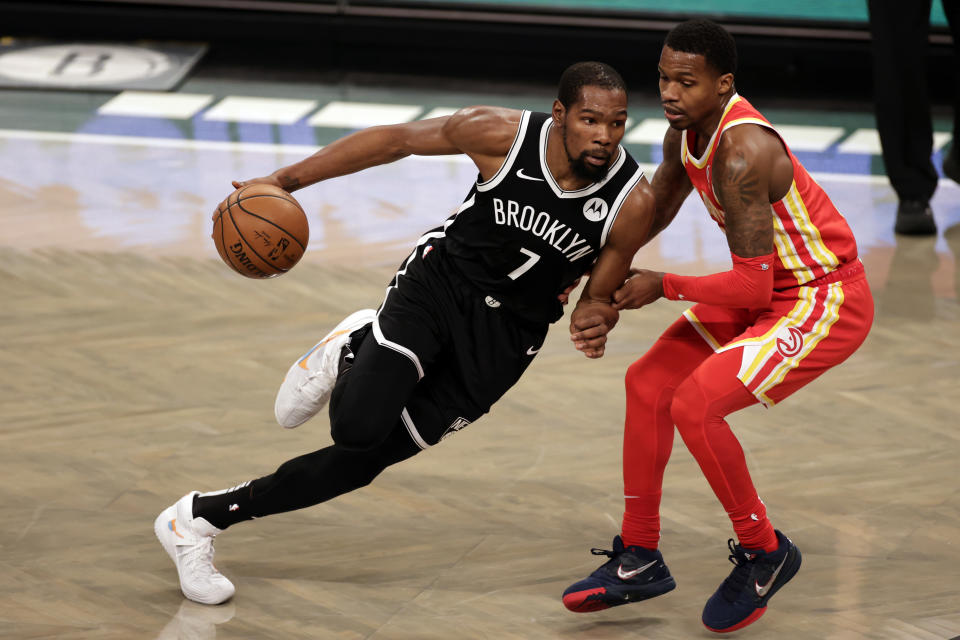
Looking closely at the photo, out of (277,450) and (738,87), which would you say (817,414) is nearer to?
(277,450)

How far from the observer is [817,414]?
189 inches

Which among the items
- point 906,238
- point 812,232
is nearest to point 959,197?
point 906,238

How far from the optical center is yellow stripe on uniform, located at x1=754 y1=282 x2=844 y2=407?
11.0 ft

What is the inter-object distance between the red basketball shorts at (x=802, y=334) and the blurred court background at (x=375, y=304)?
70 centimetres

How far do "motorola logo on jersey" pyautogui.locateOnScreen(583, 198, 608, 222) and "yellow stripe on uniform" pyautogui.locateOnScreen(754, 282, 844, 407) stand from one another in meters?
0.58

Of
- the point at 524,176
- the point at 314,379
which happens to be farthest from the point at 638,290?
the point at 314,379

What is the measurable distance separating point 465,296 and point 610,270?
1.36 feet

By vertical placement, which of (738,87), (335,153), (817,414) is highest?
(335,153)

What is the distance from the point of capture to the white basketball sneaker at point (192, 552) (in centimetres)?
356

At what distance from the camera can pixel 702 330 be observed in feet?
11.9

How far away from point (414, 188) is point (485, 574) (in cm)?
365

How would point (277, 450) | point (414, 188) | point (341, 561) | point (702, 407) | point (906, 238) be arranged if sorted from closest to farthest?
point (702, 407) < point (341, 561) < point (277, 450) < point (906, 238) < point (414, 188)

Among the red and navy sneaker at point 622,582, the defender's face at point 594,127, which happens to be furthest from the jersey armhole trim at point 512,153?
the red and navy sneaker at point 622,582

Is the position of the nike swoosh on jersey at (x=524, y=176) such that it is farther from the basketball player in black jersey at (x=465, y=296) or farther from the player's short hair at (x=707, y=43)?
the player's short hair at (x=707, y=43)
